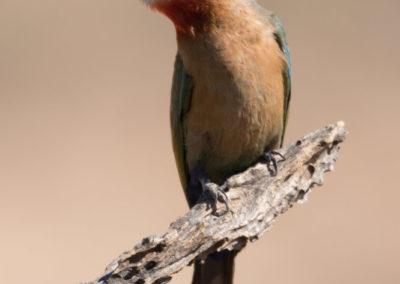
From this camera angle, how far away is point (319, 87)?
35.1 ft

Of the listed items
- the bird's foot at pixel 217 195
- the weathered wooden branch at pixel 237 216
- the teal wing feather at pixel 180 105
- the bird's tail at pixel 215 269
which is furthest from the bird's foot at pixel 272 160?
the bird's tail at pixel 215 269

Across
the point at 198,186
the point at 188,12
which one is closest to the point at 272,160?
the point at 198,186

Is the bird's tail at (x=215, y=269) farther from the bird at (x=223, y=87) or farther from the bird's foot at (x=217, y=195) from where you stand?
the bird's foot at (x=217, y=195)

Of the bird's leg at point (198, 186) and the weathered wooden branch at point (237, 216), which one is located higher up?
the bird's leg at point (198, 186)

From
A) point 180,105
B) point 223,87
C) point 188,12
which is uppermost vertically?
point 188,12

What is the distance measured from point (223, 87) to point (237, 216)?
796mm

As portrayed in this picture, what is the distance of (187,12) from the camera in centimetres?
494

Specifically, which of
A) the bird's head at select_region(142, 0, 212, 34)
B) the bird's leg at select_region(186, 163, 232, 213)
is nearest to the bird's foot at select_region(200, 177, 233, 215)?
the bird's leg at select_region(186, 163, 232, 213)

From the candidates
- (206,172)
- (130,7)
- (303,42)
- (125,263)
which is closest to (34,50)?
(130,7)

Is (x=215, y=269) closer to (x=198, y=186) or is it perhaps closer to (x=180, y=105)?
(x=198, y=186)

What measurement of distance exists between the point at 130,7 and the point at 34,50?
5.06ft

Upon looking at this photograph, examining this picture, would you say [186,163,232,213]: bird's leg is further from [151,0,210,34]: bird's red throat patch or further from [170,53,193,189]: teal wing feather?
Result: [151,0,210,34]: bird's red throat patch

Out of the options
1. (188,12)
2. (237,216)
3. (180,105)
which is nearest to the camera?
(237,216)

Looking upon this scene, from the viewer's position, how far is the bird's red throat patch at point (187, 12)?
493 centimetres
